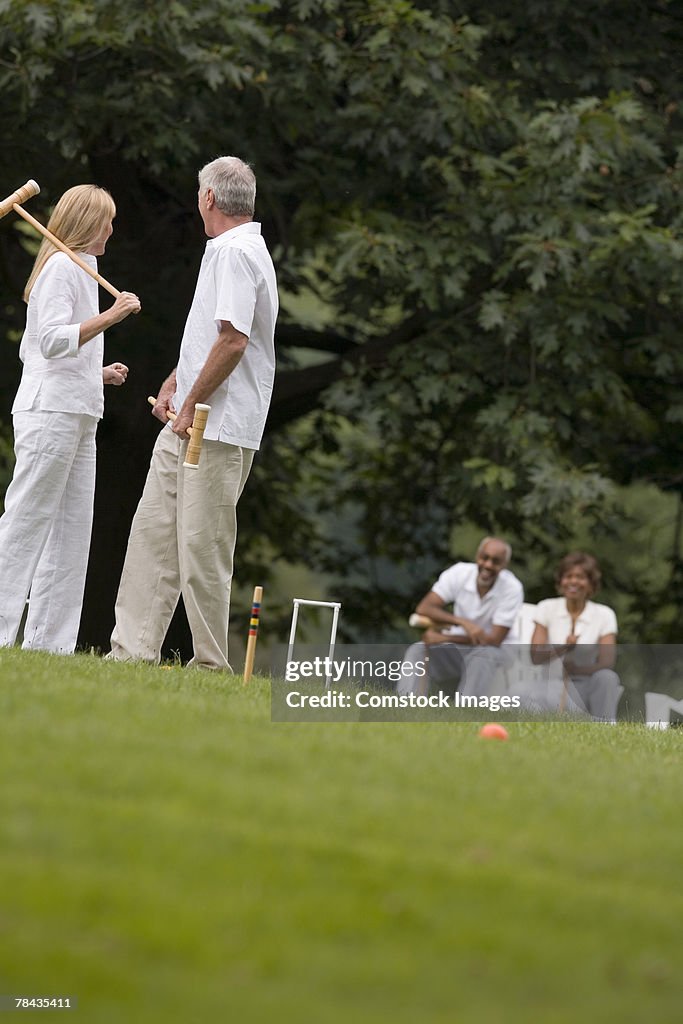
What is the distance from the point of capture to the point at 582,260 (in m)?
11.9

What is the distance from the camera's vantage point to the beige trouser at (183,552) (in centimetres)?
762

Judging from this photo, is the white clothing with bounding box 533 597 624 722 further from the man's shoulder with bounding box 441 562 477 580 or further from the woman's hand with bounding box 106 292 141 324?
the woman's hand with bounding box 106 292 141 324

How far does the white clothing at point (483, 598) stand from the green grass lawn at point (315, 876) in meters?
5.48

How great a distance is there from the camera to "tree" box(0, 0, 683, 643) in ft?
38.6

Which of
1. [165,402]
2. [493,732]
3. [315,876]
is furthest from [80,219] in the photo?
[315,876]

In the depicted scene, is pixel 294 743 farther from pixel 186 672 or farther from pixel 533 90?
pixel 533 90

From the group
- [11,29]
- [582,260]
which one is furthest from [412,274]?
[11,29]

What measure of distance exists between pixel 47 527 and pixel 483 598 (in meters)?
4.77

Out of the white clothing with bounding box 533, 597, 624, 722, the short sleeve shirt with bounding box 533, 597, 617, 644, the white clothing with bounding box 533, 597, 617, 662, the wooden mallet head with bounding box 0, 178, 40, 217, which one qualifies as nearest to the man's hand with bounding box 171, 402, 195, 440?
the wooden mallet head with bounding box 0, 178, 40, 217

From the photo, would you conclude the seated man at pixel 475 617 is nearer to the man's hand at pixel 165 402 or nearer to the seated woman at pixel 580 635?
the seated woman at pixel 580 635

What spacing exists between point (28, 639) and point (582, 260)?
5.60 meters

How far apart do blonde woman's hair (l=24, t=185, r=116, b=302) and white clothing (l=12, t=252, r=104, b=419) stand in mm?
64

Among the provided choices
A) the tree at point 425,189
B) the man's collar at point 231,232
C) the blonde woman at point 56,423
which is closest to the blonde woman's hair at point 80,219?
the blonde woman at point 56,423

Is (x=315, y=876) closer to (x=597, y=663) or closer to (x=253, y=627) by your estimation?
(x=253, y=627)
